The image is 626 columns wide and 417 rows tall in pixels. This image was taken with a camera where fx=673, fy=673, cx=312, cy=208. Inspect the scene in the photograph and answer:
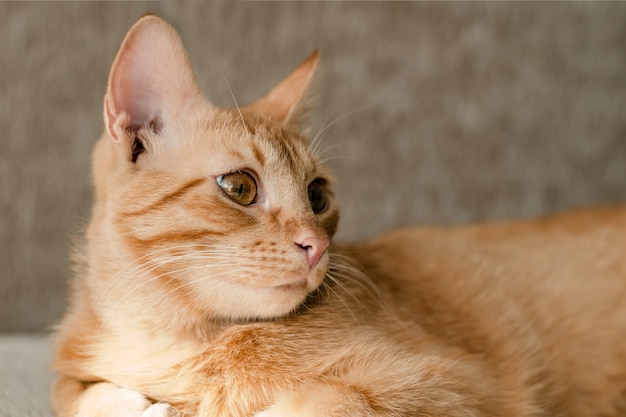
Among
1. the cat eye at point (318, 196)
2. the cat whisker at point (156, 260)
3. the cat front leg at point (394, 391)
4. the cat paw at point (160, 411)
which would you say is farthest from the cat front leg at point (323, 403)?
the cat eye at point (318, 196)

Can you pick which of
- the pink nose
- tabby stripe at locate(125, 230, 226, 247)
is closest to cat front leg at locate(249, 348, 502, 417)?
the pink nose

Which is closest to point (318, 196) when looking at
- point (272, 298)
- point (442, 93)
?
point (272, 298)

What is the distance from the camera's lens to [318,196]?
1.52 m

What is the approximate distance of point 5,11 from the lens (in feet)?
7.57

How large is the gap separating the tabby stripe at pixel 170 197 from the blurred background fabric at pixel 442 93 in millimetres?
1197

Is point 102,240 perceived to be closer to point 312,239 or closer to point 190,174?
point 190,174

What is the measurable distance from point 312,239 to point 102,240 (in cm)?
45

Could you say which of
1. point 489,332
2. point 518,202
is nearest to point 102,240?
point 489,332

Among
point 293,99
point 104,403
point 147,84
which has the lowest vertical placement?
point 104,403

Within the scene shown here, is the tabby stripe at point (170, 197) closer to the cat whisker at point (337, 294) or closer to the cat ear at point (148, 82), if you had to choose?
the cat ear at point (148, 82)

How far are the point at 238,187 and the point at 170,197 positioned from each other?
133mm

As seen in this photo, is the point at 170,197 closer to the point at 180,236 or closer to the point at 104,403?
the point at 180,236

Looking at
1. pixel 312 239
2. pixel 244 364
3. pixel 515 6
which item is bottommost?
pixel 244 364

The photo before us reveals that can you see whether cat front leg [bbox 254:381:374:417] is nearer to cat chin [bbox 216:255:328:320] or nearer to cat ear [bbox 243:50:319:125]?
cat chin [bbox 216:255:328:320]
